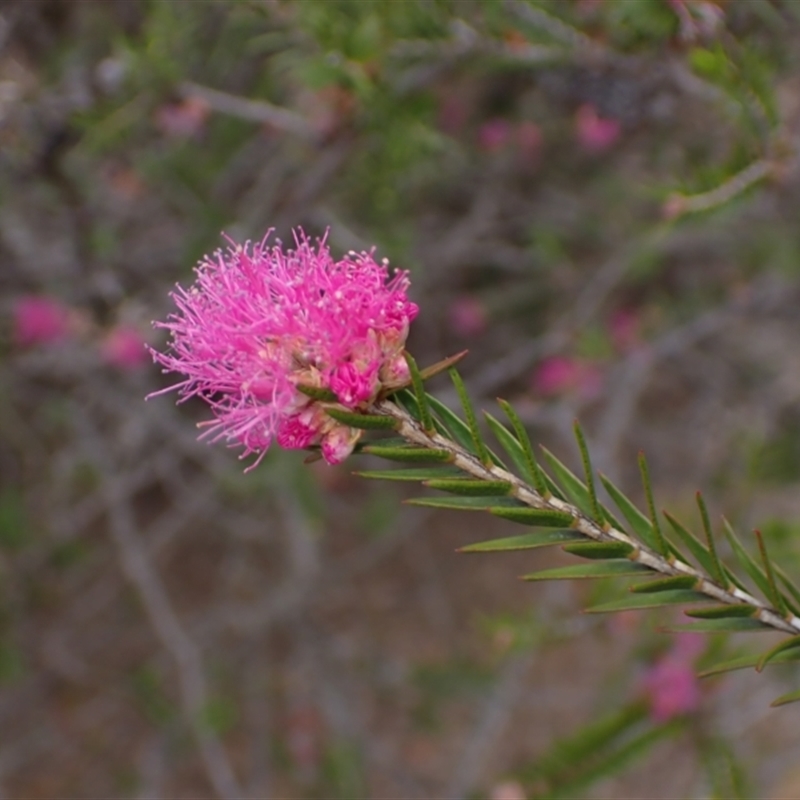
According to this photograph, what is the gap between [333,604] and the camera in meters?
3.71

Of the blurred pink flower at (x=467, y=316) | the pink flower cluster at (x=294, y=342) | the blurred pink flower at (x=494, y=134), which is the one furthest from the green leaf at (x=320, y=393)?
the blurred pink flower at (x=467, y=316)

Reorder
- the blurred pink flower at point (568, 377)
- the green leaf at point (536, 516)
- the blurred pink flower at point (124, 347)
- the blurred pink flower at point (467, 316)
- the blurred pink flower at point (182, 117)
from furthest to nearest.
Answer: the blurred pink flower at point (467, 316) → the blurred pink flower at point (568, 377) → the blurred pink flower at point (124, 347) → the blurred pink flower at point (182, 117) → the green leaf at point (536, 516)

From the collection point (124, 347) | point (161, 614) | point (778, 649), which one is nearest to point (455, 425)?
point (778, 649)

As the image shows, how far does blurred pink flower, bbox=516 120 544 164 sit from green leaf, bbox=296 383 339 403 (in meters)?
2.36

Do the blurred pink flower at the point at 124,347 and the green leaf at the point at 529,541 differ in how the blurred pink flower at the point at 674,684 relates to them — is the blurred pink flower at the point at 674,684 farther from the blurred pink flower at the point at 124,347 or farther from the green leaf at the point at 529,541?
the blurred pink flower at the point at 124,347

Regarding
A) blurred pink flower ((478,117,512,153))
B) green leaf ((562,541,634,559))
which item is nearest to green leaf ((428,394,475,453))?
green leaf ((562,541,634,559))

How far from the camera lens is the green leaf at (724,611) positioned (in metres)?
0.68

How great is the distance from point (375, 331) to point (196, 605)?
3.29 metres

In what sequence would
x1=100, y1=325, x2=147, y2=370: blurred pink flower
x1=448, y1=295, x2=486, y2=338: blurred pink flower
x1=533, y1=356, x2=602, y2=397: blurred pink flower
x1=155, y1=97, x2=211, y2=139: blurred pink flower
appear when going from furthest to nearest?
x1=448, y1=295, x2=486, y2=338: blurred pink flower, x1=533, y1=356, x2=602, y2=397: blurred pink flower, x1=100, y1=325, x2=147, y2=370: blurred pink flower, x1=155, y1=97, x2=211, y2=139: blurred pink flower

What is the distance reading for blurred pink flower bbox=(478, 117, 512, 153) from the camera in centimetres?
275

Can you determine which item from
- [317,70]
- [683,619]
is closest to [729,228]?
[683,619]

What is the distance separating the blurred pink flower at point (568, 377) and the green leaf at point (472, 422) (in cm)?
202

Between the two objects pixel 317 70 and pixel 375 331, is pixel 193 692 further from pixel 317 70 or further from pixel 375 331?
pixel 375 331

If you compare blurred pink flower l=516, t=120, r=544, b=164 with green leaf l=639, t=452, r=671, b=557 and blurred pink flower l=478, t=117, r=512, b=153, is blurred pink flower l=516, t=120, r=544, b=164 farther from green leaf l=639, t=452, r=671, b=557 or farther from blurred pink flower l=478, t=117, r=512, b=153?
green leaf l=639, t=452, r=671, b=557
